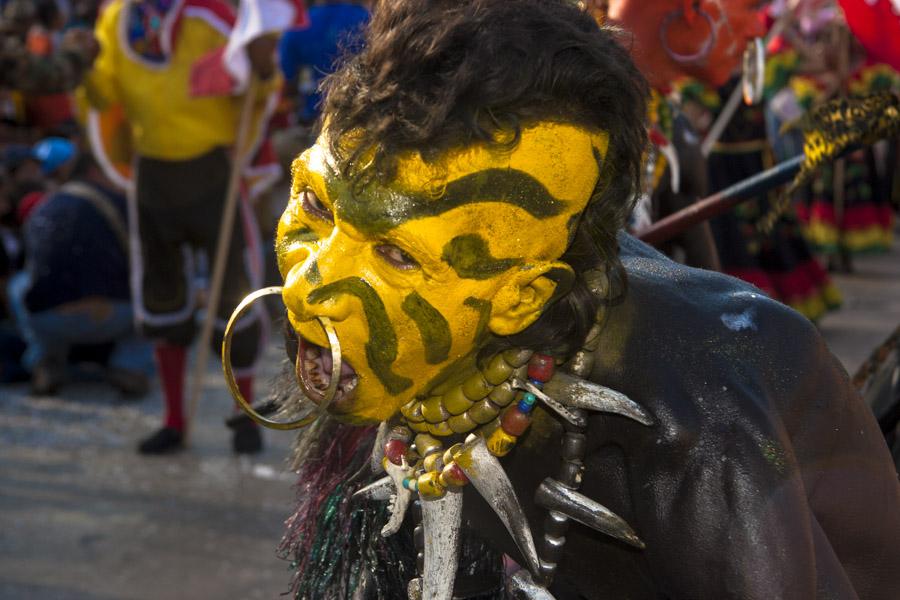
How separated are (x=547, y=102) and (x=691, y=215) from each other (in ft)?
2.96

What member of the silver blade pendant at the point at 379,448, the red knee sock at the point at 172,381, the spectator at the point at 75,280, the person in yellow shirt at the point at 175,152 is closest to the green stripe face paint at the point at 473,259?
the silver blade pendant at the point at 379,448

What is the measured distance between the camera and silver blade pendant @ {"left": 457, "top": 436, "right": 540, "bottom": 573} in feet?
5.13

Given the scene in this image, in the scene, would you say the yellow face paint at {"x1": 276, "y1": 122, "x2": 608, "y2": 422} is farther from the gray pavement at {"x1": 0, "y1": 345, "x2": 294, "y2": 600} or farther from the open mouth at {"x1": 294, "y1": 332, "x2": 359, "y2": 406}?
the gray pavement at {"x1": 0, "y1": 345, "x2": 294, "y2": 600}

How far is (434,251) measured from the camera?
1451 mm

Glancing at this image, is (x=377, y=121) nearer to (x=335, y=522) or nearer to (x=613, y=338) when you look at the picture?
(x=613, y=338)

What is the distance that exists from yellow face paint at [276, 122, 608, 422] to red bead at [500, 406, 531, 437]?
0.32 feet

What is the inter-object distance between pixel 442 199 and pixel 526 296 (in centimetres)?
17

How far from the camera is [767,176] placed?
88.9 inches

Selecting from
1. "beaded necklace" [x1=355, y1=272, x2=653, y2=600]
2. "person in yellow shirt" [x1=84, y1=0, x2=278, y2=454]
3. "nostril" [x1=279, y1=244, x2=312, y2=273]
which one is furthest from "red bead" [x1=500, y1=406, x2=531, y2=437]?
"person in yellow shirt" [x1=84, y1=0, x2=278, y2=454]

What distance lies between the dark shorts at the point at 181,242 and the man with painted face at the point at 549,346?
131 inches

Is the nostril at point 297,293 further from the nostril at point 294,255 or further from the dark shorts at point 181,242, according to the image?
the dark shorts at point 181,242

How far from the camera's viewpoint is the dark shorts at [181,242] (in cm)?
485

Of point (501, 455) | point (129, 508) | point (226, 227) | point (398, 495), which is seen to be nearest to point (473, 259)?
point (501, 455)

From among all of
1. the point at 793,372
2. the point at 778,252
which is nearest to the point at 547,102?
the point at 793,372
